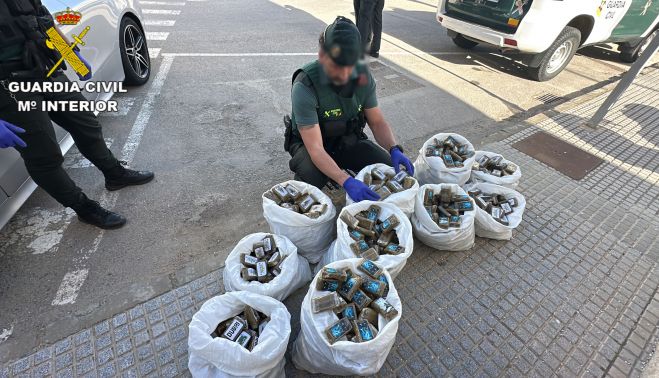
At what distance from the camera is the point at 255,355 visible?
159 centimetres

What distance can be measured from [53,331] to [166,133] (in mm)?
2347

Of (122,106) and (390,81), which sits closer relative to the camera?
(122,106)

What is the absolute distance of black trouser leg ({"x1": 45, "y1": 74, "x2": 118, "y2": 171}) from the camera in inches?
91.2

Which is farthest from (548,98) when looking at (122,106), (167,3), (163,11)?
(167,3)

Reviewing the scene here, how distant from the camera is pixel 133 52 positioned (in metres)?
4.33

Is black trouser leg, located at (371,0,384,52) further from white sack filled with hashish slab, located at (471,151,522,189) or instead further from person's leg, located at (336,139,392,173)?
person's leg, located at (336,139,392,173)

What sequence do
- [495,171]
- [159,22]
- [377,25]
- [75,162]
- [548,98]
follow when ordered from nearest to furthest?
[495,171]
[75,162]
[548,98]
[377,25]
[159,22]

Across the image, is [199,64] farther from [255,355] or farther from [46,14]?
[255,355]

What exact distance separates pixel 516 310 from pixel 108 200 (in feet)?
11.0

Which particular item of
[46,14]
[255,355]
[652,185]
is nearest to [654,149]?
[652,185]

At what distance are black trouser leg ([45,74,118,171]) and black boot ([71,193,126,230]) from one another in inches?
14.1

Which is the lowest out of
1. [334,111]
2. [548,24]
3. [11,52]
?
[334,111]

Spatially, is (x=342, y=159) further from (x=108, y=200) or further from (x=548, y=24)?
(x=548, y=24)

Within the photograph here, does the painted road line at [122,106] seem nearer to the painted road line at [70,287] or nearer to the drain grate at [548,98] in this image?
the painted road line at [70,287]
